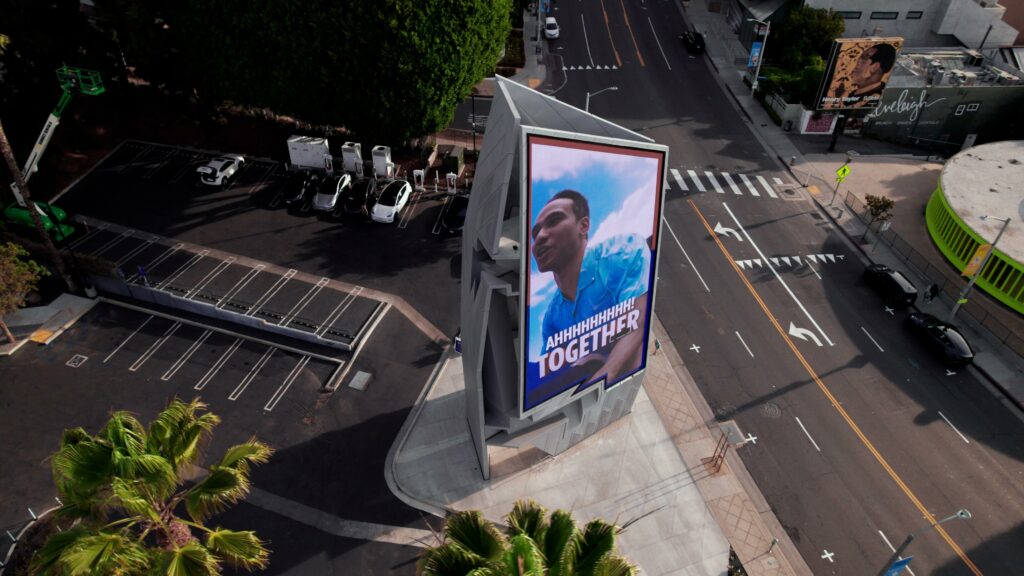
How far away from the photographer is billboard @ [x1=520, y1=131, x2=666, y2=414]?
23766 millimetres

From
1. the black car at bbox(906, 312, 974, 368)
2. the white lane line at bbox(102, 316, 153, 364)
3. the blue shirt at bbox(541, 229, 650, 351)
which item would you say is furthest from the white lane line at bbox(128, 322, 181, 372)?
the black car at bbox(906, 312, 974, 368)

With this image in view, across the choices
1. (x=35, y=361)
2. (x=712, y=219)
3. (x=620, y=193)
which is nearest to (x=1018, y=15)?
(x=712, y=219)

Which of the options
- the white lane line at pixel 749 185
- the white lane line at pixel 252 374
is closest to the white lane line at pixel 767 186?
the white lane line at pixel 749 185

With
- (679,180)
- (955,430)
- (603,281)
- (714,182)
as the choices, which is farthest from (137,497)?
(714,182)

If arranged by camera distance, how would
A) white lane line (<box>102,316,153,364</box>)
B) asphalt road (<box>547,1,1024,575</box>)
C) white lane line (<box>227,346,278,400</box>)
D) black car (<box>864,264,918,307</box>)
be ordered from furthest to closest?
1. black car (<box>864,264,918,307</box>)
2. white lane line (<box>102,316,153,364</box>)
3. white lane line (<box>227,346,278,400</box>)
4. asphalt road (<box>547,1,1024,575</box>)

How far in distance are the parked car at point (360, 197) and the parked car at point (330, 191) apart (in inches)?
24.4

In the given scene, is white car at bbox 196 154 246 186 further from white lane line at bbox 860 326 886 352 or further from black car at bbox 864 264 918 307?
black car at bbox 864 264 918 307

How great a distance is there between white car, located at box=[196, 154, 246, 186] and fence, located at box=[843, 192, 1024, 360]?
156ft

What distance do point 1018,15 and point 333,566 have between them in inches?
3341

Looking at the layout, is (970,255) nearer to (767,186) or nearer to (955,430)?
(955,430)

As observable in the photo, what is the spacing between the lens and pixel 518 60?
7150 centimetres

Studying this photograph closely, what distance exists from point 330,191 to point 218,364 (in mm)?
16527

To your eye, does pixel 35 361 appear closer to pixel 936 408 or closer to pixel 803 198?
pixel 936 408

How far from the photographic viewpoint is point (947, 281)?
144ft
